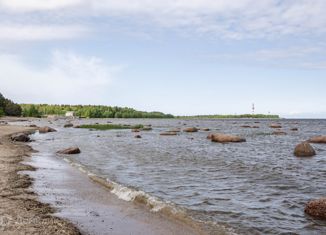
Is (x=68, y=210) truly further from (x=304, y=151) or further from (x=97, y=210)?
(x=304, y=151)

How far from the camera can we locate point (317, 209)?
1255 centimetres

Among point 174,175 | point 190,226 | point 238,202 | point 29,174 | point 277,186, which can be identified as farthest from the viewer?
point 174,175

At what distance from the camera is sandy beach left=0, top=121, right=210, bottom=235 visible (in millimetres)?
10219

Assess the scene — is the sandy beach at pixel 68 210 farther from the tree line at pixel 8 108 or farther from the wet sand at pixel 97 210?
the tree line at pixel 8 108

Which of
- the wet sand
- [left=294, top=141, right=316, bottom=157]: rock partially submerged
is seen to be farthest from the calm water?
the wet sand

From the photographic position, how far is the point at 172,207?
13.5 m

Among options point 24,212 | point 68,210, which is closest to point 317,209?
point 68,210

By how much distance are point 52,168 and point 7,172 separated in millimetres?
3858

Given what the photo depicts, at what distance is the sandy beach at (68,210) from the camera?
A: 10.2 metres

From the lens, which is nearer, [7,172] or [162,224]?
[162,224]

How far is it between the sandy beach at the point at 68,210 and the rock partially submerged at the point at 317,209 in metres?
4.05

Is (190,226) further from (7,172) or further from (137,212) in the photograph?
(7,172)

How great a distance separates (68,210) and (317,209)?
25.7ft

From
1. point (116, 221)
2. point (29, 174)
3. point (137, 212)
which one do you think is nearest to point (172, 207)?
point (137, 212)
